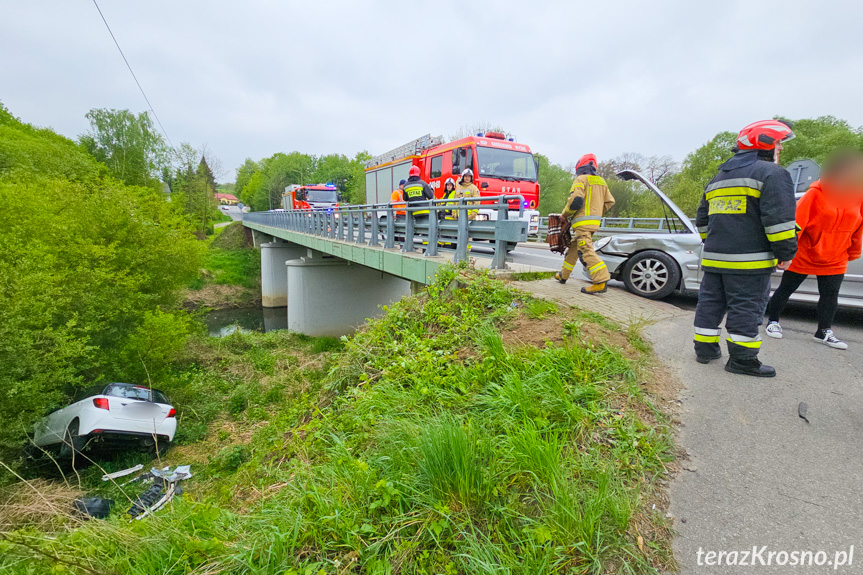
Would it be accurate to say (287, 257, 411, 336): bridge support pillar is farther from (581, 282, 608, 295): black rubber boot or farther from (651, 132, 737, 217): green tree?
(651, 132, 737, 217): green tree

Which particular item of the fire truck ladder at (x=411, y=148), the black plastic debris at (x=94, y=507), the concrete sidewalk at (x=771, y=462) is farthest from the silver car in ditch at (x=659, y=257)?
the fire truck ladder at (x=411, y=148)

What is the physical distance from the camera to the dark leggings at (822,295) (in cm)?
375

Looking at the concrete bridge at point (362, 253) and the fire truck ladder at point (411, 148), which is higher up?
the fire truck ladder at point (411, 148)

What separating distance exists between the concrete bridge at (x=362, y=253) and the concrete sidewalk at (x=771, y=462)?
2.92m

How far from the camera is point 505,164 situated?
10.4 m

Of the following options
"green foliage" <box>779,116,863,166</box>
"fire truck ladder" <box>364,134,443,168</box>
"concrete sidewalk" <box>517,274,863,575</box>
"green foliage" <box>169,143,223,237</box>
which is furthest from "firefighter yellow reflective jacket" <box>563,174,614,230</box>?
"green foliage" <box>169,143,223,237</box>

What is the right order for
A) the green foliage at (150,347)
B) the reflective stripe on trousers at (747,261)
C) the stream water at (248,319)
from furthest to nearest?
the stream water at (248,319) → the green foliage at (150,347) → the reflective stripe on trousers at (747,261)

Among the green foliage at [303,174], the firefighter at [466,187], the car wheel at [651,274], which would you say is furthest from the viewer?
the green foliage at [303,174]

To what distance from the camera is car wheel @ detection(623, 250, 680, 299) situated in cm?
527

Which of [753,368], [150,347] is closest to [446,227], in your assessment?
[753,368]

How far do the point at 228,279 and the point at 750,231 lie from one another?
30522 millimetres

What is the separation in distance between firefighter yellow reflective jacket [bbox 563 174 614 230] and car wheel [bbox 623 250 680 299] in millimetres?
1036

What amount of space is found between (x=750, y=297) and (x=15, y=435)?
838 centimetres

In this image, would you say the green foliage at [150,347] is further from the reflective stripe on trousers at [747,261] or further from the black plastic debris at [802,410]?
the black plastic debris at [802,410]
